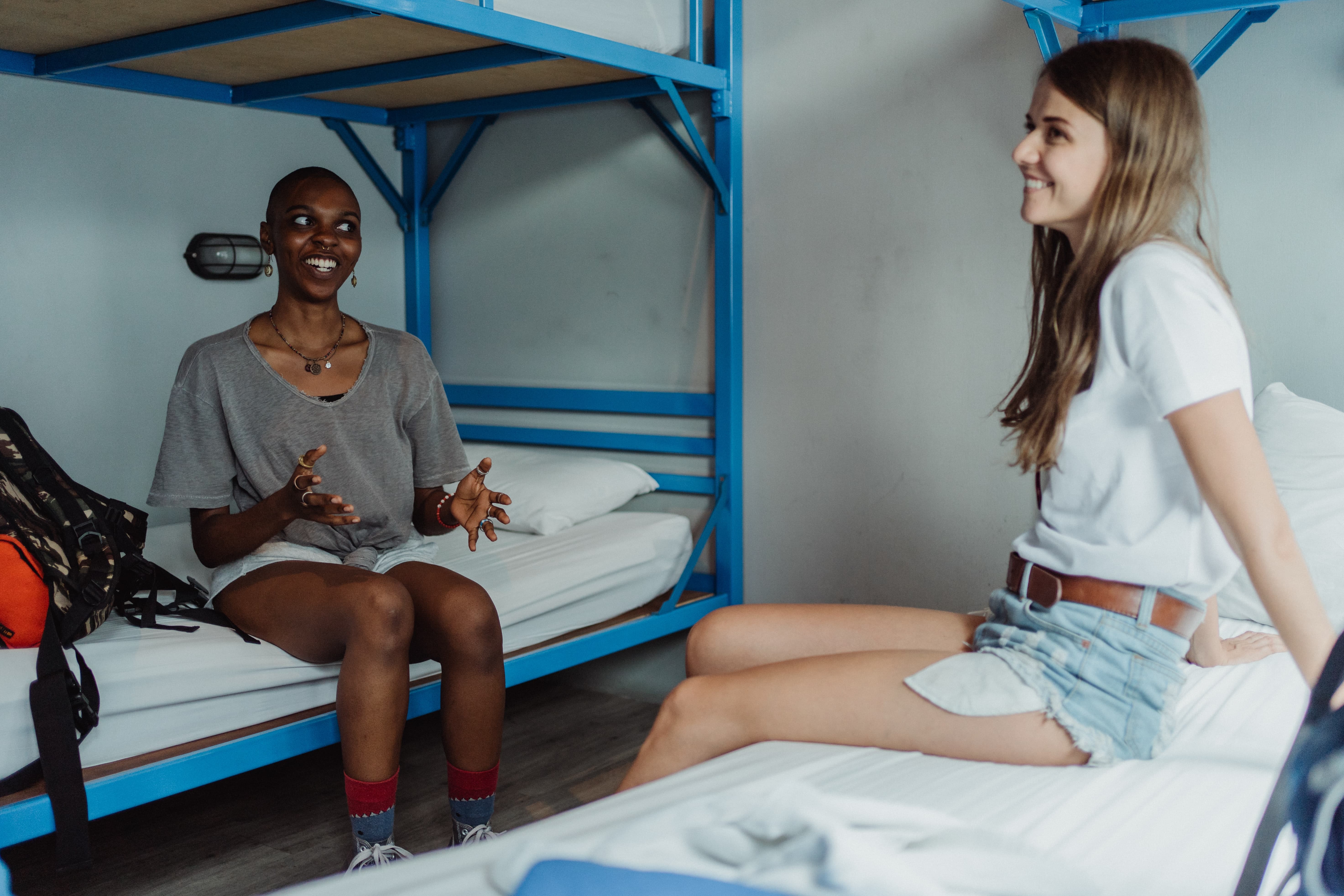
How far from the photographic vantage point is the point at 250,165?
9.98ft

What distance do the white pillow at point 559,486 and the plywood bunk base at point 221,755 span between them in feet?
1.14

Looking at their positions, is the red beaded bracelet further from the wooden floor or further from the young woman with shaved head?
the wooden floor

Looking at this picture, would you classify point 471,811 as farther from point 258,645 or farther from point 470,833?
point 258,645

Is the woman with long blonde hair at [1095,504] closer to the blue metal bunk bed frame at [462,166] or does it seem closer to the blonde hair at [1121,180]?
the blonde hair at [1121,180]

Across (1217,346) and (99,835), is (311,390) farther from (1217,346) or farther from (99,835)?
(1217,346)

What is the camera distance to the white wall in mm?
2576

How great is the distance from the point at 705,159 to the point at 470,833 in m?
1.71

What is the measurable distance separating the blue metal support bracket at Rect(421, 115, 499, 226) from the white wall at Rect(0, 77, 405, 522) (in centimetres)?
49

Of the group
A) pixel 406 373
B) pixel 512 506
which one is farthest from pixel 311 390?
pixel 512 506

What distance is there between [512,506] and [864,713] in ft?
5.31

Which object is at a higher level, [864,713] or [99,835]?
[864,713]

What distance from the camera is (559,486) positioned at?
2818mm

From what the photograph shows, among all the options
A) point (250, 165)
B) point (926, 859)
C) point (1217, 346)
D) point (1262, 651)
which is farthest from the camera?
point (250, 165)

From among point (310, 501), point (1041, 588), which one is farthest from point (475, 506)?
point (1041, 588)
